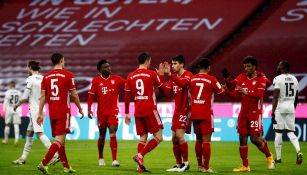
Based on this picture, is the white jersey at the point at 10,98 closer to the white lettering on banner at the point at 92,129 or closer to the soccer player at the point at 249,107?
the white lettering on banner at the point at 92,129

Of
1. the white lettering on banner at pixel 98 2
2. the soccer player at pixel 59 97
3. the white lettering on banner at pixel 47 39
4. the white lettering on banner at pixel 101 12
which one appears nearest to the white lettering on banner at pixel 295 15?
the white lettering on banner at pixel 98 2

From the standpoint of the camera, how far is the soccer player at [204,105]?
13.2 metres

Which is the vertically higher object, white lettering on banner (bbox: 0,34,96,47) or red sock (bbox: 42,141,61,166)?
white lettering on banner (bbox: 0,34,96,47)

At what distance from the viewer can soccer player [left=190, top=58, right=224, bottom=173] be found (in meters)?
13.2

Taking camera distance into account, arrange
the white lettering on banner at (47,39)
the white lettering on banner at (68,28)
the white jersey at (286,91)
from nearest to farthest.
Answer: the white jersey at (286,91) < the white lettering on banner at (68,28) < the white lettering on banner at (47,39)

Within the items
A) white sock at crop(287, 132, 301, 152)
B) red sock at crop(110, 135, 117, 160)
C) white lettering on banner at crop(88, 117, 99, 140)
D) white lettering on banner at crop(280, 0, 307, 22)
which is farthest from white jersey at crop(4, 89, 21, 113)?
white lettering on banner at crop(280, 0, 307, 22)

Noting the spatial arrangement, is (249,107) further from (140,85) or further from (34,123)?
(34,123)

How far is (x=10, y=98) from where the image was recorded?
24719 millimetres

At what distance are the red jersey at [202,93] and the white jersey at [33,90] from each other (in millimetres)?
3524

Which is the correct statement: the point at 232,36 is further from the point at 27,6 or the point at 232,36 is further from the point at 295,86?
the point at 295,86

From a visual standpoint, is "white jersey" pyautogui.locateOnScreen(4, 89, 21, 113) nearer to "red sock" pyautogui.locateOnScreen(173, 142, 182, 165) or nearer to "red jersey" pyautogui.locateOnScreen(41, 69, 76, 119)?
"red sock" pyautogui.locateOnScreen(173, 142, 182, 165)

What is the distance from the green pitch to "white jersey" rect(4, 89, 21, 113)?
2402 millimetres

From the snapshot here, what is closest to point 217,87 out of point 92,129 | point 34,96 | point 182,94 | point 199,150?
point 182,94

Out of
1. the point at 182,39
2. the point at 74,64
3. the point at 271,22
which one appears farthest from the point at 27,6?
the point at 271,22
